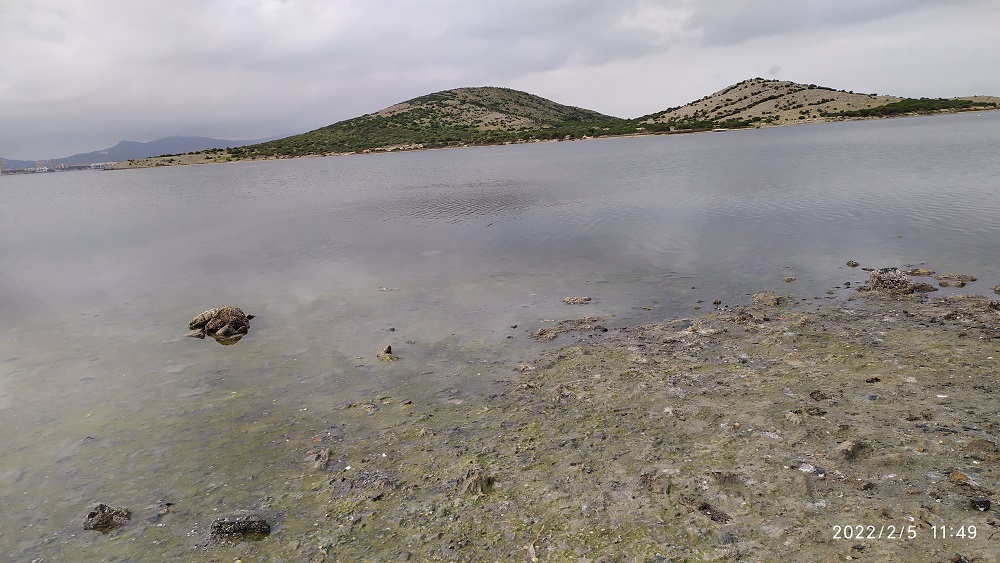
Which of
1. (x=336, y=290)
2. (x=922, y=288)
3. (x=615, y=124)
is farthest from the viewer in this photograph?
(x=615, y=124)

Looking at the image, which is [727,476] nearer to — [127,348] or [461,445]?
[461,445]

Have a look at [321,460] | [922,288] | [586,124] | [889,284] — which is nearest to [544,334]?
[321,460]

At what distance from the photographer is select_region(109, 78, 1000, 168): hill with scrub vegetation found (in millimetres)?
116688

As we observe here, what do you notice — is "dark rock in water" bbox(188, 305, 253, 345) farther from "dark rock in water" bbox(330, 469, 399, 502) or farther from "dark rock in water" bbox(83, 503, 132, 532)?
"dark rock in water" bbox(330, 469, 399, 502)

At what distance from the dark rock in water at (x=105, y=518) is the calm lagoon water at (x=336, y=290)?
0.14 m

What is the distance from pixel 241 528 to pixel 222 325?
9.97 metres

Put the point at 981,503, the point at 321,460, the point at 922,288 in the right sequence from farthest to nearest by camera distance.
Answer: the point at 922,288 < the point at 321,460 < the point at 981,503

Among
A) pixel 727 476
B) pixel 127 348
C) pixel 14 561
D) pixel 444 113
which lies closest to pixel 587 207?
pixel 127 348

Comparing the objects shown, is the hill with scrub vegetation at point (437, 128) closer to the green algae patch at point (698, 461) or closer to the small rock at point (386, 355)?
the small rock at point (386, 355)

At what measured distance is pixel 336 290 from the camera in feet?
66.8

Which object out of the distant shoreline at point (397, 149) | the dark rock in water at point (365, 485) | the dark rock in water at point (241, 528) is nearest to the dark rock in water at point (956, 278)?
the dark rock in water at point (365, 485)

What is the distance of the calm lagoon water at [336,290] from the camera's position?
9.81 meters

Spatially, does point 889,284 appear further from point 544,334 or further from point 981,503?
point 981,503

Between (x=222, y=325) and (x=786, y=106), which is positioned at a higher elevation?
(x=786, y=106)
